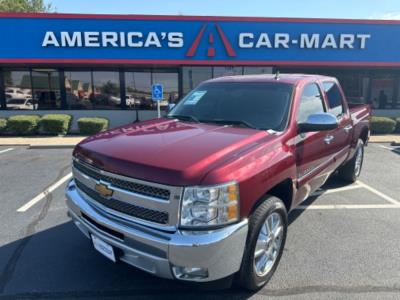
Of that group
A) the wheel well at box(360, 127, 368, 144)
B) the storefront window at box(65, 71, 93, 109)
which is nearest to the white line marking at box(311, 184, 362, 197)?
the wheel well at box(360, 127, 368, 144)

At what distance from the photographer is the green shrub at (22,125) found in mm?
12102

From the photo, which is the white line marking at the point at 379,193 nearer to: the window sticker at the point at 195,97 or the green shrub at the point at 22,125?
the window sticker at the point at 195,97

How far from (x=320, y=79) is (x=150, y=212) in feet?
Answer: 10.8

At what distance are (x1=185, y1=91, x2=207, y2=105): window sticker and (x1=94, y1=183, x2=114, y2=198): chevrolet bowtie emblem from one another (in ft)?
6.06

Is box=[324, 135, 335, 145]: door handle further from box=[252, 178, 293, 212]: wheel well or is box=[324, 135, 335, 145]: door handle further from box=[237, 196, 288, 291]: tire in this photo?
box=[237, 196, 288, 291]: tire

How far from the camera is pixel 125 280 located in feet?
Result: 9.91

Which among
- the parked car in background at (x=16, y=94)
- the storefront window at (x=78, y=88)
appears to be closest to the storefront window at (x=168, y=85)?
the storefront window at (x=78, y=88)

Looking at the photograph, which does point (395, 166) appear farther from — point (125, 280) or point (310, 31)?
point (310, 31)

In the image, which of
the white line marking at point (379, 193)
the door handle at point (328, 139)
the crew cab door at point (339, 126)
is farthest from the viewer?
the white line marking at point (379, 193)

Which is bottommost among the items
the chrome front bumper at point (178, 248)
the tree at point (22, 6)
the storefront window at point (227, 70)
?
the chrome front bumper at point (178, 248)

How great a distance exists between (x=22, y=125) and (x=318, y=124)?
1209cm

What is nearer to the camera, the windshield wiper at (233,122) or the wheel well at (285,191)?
the wheel well at (285,191)

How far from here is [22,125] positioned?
39.8 ft

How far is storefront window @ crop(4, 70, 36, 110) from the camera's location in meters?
14.2
